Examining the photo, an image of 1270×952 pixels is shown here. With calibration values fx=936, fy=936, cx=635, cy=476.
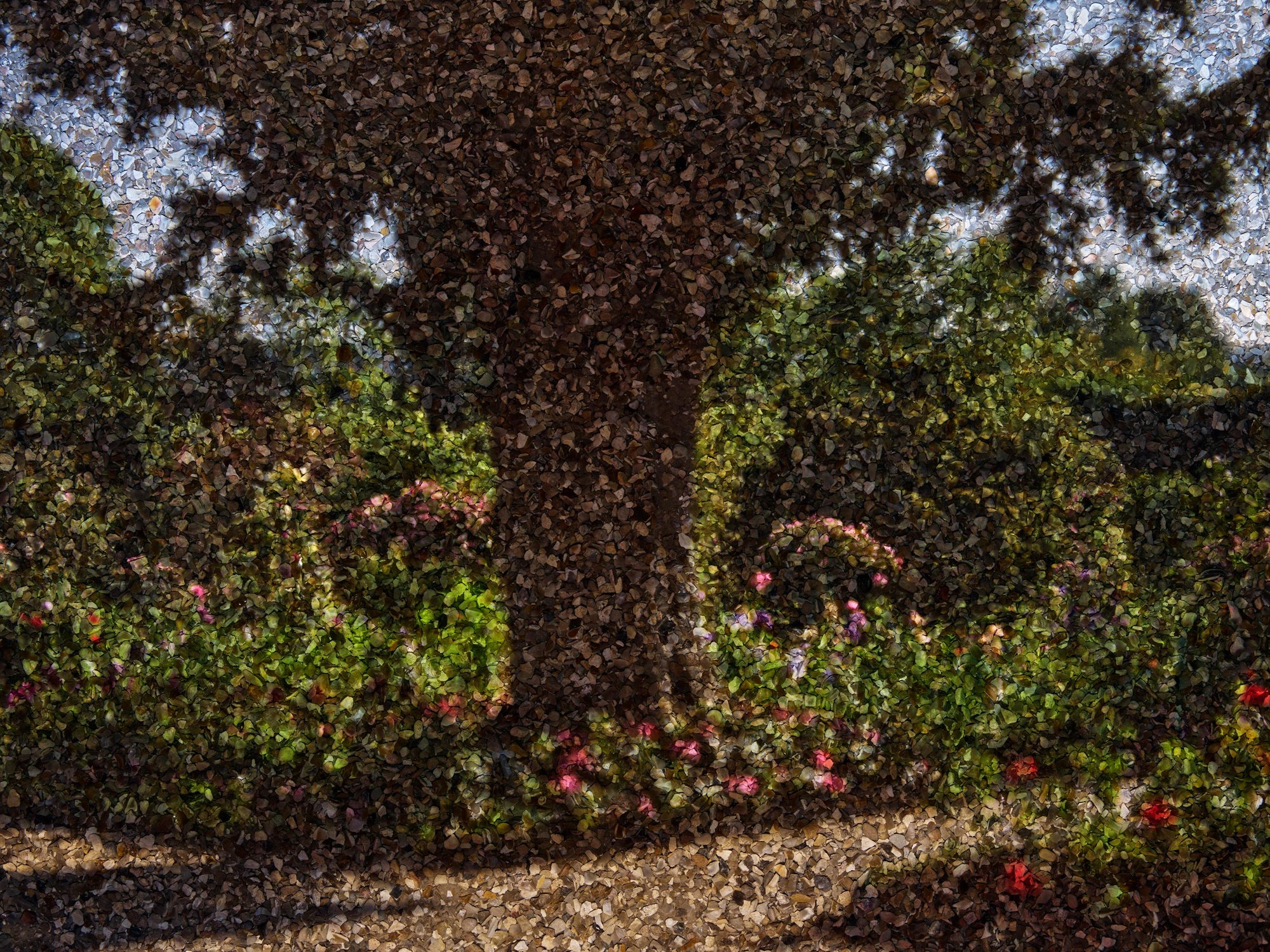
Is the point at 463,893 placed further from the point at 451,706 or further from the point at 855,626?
the point at 855,626

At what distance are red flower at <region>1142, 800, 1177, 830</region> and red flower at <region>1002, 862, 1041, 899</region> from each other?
66 cm

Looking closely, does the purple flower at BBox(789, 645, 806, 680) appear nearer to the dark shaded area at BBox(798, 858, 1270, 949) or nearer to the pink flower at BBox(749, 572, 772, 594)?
the pink flower at BBox(749, 572, 772, 594)

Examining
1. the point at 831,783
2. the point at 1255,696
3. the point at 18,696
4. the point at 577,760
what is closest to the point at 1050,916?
the point at 831,783

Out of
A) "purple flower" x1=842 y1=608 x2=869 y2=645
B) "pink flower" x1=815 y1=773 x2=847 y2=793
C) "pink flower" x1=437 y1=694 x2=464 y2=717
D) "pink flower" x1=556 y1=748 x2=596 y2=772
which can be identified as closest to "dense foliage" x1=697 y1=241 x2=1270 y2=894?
"purple flower" x1=842 y1=608 x2=869 y2=645

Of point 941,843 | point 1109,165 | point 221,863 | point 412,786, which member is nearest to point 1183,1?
point 1109,165

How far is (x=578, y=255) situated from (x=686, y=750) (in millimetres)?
2641

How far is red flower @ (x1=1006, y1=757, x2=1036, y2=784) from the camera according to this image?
15.9 ft

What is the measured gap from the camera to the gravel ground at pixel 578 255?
4.62m

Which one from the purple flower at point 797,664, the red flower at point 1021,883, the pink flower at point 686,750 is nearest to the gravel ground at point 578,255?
the red flower at point 1021,883

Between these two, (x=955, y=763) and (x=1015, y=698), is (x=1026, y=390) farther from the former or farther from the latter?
(x=955, y=763)

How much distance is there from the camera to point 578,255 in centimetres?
486

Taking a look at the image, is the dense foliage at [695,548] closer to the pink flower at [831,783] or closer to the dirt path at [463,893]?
the pink flower at [831,783]

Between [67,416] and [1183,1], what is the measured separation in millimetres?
6609

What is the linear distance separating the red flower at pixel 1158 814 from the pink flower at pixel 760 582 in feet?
7.11
